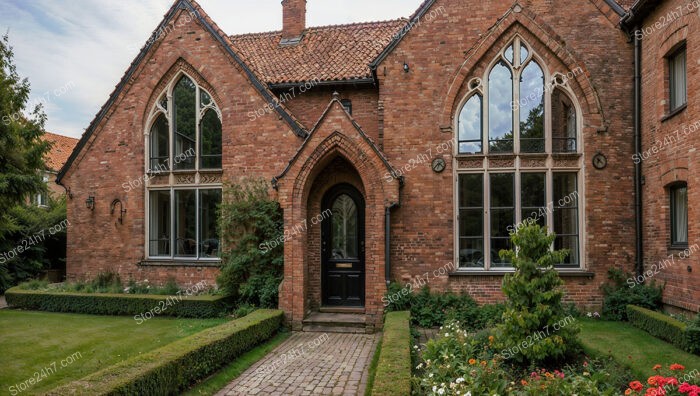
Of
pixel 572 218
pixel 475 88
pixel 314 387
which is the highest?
pixel 475 88

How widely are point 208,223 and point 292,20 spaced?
831cm

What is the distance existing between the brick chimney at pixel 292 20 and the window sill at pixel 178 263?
869 cm

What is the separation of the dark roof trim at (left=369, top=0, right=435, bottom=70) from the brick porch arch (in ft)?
6.74

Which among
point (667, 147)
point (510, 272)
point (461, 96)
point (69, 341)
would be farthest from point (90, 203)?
point (667, 147)

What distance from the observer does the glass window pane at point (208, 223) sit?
43.8 feet

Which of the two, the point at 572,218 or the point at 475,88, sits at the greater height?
the point at 475,88

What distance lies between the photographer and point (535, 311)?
23.2ft

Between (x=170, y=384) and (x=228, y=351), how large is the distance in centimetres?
167

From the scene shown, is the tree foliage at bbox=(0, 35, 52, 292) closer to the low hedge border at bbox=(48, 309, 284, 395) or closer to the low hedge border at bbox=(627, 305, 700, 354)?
the low hedge border at bbox=(48, 309, 284, 395)

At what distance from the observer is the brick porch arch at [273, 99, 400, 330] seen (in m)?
10.9

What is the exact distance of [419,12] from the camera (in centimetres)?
1198

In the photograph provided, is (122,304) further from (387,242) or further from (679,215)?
(679,215)

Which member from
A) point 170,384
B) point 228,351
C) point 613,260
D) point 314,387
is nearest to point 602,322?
point 613,260

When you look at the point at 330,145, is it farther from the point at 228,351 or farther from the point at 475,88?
the point at 228,351
